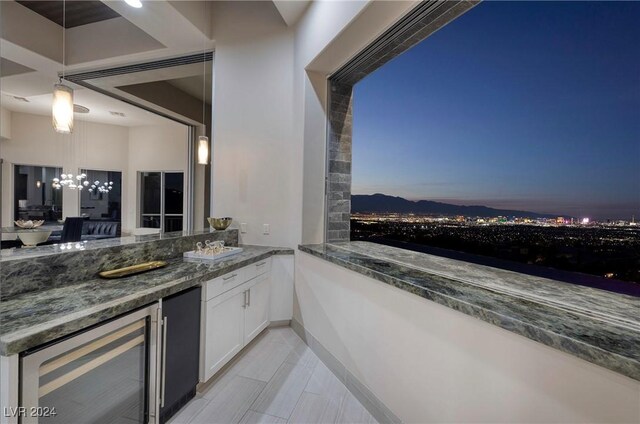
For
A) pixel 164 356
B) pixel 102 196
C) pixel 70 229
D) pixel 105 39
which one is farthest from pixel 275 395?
pixel 102 196

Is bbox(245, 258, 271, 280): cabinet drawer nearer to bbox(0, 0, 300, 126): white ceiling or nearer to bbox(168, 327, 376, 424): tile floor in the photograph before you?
bbox(168, 327, 376, 424): tile floor

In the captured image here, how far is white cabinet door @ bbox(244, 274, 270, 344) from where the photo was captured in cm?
255

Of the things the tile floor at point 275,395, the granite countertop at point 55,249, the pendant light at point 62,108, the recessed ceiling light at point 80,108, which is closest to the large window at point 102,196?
the recessed ceiling light at point 80,108

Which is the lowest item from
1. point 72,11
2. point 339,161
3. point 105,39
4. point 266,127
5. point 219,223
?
point 219,223

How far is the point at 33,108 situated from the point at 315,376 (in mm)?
7154

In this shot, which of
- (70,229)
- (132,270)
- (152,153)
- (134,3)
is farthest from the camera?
(152,153)

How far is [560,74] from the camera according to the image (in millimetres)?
1232

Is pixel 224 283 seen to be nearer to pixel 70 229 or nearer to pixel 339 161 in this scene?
pixel 339 161

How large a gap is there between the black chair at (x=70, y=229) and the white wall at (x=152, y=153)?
6.23 ft

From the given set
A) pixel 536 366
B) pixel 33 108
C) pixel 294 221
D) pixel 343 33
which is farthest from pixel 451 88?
pixel 33 108

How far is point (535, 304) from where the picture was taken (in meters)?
1.18

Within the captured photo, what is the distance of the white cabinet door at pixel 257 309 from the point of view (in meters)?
2.55

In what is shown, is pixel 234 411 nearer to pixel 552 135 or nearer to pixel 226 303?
pixel 226 303

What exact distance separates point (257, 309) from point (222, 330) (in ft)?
1.82
